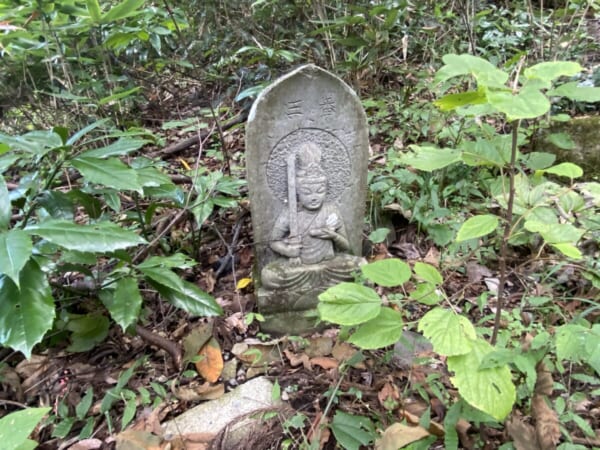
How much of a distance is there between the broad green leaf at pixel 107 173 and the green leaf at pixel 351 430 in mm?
1278

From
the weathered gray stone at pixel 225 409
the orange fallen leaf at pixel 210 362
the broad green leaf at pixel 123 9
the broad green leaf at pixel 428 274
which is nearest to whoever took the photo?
the broad green leaf at pixel 428 274

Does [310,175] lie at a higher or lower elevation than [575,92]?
lower

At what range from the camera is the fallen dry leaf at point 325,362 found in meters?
2.16

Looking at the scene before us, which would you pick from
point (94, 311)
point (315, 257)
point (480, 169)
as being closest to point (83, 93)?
point (94, 311)

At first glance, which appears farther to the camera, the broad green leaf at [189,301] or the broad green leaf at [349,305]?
the broad green leaf at [189,301]

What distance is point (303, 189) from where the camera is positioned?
2.35 meters

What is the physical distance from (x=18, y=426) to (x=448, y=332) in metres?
1.26

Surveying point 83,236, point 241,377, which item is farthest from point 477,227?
point 241,377

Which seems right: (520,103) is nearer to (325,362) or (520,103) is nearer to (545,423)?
(545,423)

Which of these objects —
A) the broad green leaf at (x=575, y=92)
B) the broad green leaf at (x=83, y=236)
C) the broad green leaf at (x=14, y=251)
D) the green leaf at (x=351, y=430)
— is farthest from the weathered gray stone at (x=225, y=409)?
the broad green leaf at (x=575, y=92)

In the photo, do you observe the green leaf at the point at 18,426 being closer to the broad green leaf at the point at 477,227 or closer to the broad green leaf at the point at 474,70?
the broad green leaf at the point at 477,227

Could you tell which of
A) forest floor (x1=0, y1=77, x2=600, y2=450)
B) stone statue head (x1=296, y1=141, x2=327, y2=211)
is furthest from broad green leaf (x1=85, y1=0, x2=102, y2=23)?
forest floor (x1=0, y1=77, x2=600, y2=450)

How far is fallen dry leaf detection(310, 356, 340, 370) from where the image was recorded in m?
2.16

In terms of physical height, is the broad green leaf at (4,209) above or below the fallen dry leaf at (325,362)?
above
